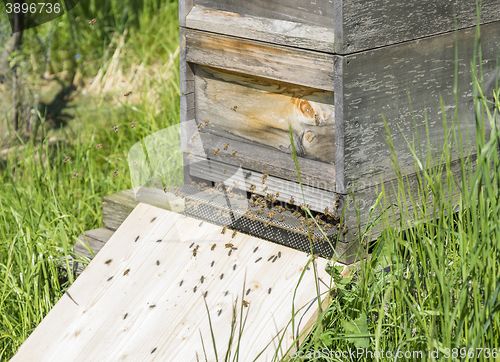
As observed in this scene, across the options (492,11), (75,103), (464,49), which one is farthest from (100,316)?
(75,103)

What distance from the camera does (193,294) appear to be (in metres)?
2.49

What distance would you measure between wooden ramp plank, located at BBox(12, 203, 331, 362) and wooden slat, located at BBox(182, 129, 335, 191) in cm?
34

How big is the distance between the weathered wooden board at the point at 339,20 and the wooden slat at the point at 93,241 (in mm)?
1462

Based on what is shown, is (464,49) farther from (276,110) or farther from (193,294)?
(193,294)

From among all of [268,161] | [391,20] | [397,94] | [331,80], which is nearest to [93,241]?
[268,161]

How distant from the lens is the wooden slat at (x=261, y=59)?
88.7 inches

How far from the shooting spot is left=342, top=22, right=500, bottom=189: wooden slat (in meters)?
2.23

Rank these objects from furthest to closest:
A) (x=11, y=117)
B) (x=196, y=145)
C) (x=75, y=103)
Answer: (x=75, y=103)
(x=11, y=117)
(x=196, y=145)

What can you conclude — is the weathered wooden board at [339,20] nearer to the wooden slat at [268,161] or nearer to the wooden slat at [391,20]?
the wooden slat at [391,20]

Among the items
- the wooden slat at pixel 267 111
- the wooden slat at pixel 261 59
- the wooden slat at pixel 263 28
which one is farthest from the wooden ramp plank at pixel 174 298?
the wooden slat at pixel 263 28

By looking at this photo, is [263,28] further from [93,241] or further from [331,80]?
[93,241]

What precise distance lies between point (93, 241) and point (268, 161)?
1351 millimetres

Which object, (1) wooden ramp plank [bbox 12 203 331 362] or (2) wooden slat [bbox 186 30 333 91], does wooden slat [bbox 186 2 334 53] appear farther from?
(1) wooden ramp plank [bbox 12 203 331 362]

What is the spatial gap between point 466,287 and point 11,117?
15.6 ft
